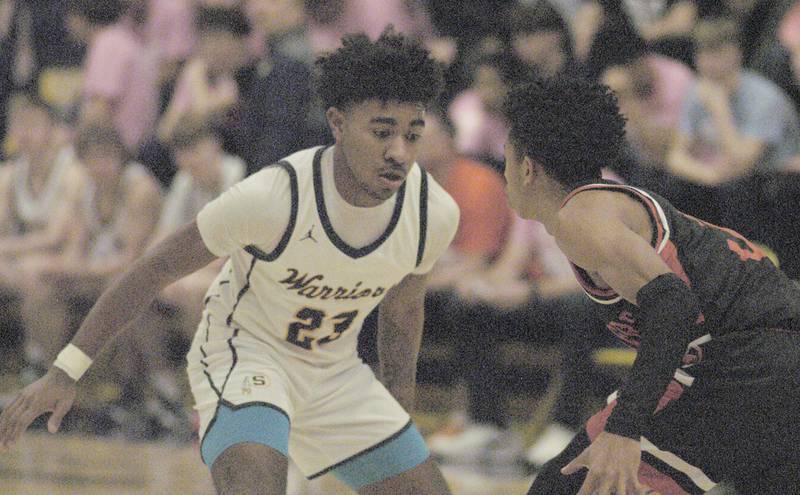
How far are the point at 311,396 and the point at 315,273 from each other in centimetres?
38

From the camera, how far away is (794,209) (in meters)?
6.22

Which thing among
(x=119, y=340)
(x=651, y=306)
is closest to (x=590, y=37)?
(x=119, y=340)

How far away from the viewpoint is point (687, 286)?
119 inches

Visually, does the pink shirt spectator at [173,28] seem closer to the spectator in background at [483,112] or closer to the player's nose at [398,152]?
the spectator in background at [483,112]

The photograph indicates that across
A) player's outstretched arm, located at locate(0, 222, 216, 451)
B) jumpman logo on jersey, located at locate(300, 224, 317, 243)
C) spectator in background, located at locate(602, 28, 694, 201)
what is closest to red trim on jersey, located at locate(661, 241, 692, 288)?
jumpman logo on jersey, located at locate(300, 224, 317, 243)

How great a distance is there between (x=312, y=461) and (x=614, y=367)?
2.78 metres

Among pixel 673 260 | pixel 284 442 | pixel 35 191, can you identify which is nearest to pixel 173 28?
pixel 35 191

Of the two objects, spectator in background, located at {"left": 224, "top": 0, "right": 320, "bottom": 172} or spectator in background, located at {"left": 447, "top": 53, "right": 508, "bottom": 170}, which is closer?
spectator in background, located at {"left": 224, "top": 0, "right": 320, "bottom": 172}

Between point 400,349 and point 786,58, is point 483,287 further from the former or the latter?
point 400,349

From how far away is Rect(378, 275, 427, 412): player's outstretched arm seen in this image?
13.5 ft

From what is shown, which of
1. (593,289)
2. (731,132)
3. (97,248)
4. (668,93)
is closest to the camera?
(593,289)

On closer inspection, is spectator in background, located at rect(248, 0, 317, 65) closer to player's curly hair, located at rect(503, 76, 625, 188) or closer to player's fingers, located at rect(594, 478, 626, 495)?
player's curly hair, located at rect(503, 76, 625, 188)

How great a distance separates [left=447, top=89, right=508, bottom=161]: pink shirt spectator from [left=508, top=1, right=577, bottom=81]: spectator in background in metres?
0.39

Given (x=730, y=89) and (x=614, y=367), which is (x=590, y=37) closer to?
→ (x=730, y=89)
